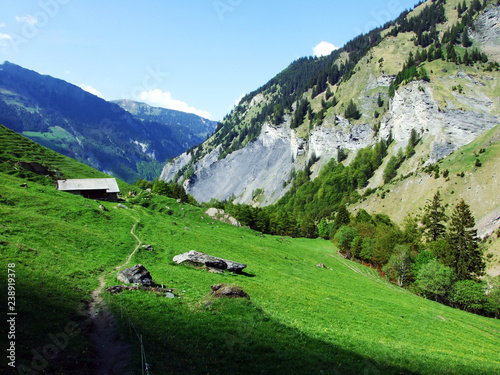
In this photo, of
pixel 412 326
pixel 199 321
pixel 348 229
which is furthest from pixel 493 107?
pixel 199 321

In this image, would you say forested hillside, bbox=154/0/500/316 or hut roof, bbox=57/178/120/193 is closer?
hut roof, bbox=57/178/120/193

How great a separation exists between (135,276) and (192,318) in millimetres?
7686

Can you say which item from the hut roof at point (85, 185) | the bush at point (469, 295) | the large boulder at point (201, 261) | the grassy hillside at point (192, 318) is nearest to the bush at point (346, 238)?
the bush at point (469, 295)

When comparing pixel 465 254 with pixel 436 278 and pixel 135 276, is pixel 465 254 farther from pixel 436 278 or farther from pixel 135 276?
pixel 135 276

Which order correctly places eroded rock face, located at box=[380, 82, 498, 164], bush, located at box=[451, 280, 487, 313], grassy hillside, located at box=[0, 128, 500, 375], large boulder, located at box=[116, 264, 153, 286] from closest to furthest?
grassy hillside, located at box=[0, 128, 500, 375]
large boulder, located at box=[116, 264, 153, 286]
bush, located at box=[451, 280, 487, 313]
eroded rock face, located at box=[380, 82, 498, 164]

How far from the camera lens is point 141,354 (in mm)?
14164

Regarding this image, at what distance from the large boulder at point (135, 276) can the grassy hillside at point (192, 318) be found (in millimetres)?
893

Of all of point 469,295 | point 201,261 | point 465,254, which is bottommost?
point 201,261

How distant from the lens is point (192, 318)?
60.1 feet

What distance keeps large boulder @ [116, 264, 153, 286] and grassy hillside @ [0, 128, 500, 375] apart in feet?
2.93

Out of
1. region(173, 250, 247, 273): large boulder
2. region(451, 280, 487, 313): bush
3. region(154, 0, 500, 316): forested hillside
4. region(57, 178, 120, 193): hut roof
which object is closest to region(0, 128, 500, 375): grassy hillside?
region(173, 250, 247, 273): large boulder

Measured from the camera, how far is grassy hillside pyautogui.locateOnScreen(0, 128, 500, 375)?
47.4 feet

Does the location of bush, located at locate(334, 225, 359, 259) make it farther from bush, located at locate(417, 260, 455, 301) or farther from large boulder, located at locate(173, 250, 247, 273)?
large boulder, located at locate(173, 250, 247, 273)

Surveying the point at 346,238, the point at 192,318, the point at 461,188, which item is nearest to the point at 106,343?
the point at 192,318
